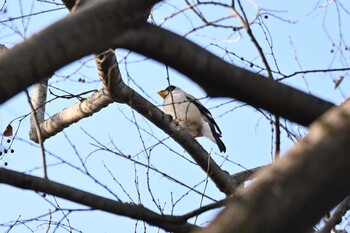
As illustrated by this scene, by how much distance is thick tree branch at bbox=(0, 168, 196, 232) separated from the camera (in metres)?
2.33

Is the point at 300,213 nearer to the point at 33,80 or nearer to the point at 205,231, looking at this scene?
the point at 205,231

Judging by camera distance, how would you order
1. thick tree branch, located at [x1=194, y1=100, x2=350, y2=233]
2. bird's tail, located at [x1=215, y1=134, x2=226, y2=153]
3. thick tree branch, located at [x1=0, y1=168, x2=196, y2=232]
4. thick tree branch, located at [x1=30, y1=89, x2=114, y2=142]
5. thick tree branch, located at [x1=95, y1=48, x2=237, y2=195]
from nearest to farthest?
thick tree branch, located at [x1=194, y1=100, x2=350, y2=233], thick tree branch, located at [x1=0, y1=168, x2=196, y2=232], thick tree branch, located at [x1=95, y1=48, x2=237, y2=195], thick tree branch, located at [x1=30, y1=89, x2=114, y2=142], bird's tail, located at [x1=215, y1=134, x2=226, y2=153]

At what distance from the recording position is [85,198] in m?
2.42

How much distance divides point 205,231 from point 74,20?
25.0 inches

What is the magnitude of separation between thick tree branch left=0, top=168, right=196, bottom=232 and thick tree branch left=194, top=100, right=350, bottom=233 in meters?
1.01

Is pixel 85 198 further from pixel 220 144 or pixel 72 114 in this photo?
pixel 220 144

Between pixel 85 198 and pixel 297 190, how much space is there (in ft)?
3.84

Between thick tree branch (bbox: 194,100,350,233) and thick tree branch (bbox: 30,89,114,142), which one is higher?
thick tree branch (bbox: 30,89,114,142)

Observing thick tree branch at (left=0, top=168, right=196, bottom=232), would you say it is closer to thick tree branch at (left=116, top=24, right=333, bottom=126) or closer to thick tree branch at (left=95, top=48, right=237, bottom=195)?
thick tree branch at (left=116, top=24, right=333, bottom=126)

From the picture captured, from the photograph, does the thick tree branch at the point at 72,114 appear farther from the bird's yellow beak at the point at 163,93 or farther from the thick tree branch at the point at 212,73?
the bird's yellow beak at the point at 163,93

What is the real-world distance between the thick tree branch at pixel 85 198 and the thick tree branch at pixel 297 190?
1.01 metres

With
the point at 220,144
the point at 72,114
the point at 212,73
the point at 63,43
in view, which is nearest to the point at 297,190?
the point at 212,73

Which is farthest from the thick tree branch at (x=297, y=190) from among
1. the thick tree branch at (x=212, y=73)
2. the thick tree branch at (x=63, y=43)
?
the thick tree branch at (x=63, y=43)

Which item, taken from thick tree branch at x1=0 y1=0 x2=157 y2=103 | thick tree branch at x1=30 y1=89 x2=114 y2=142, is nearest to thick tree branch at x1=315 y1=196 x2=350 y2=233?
thick tree branch at x1=0 y1=0 x2=157 y2=103
